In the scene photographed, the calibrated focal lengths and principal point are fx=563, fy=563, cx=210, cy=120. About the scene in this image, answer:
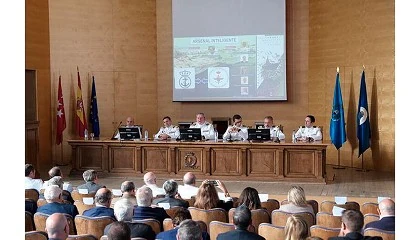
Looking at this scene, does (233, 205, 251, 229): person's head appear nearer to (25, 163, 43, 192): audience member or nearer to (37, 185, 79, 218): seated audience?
(37, 185, 79, 218): seated audience

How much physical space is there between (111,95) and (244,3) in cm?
430

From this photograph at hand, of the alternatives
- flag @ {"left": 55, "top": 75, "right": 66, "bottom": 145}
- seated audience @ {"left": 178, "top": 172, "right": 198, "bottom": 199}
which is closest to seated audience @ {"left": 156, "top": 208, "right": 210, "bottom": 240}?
seated audience @ {"left": 178, "top": 172, "right": 198, "bottom": 199}

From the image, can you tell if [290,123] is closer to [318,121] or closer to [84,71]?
[318,121]

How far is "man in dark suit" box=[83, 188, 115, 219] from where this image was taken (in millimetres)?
5043

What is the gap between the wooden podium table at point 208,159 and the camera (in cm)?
1094

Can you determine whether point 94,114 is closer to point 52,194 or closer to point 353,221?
point 52,194

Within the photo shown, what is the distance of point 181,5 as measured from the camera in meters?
15.1

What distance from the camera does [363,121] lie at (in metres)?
12.6

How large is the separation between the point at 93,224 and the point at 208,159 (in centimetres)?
676

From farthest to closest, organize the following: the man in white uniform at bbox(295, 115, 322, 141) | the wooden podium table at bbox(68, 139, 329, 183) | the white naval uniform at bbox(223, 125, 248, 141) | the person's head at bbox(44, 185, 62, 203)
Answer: the white naval uniform at bbox(223, 125, 248, 141) → the man in white uniform at bbox(295, 115, 322, 141) → the wooden podium table at bbox(68, 139, 329, 183) → the person's head at bbox(44, 185, 62, 203)

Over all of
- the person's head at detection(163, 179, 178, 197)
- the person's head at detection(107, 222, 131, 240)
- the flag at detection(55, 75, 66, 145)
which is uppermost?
the flag at detection(55, 75, 66, 145)

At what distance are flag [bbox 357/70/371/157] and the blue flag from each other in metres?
0.37
